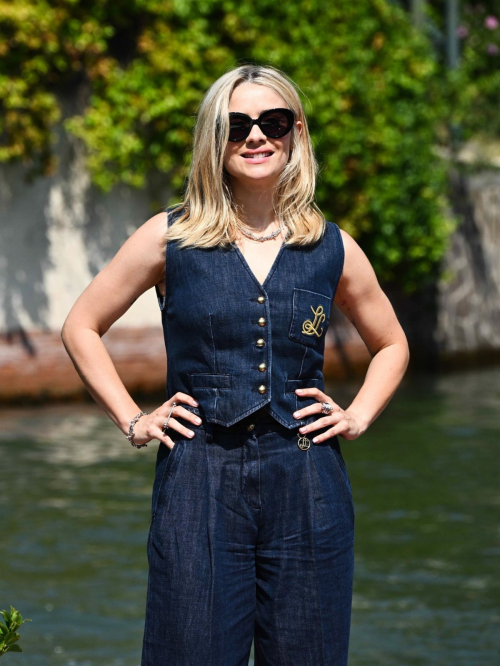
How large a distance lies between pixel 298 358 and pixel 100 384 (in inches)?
19.5

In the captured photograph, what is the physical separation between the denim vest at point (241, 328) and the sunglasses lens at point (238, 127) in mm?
271

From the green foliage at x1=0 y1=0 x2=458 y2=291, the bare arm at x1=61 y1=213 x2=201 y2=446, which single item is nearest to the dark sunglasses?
the bare arm at x1=61 y1=213 x2=201 y2=446

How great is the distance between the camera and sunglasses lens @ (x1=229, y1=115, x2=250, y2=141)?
8.47 feet

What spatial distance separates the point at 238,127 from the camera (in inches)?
102

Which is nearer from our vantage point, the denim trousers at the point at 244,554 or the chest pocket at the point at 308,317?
the denim trousers at the point at 244,554

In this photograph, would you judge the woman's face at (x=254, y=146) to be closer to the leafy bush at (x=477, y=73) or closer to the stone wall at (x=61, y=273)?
the stone wall at (x=61, y=273)

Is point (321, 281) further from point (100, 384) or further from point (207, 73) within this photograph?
point (207, 73)

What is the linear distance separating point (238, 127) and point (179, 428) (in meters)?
0.73

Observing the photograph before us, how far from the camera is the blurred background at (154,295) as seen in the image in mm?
5275

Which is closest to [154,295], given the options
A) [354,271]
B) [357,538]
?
[357,538]

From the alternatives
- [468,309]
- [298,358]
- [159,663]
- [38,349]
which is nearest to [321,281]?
[298,358]

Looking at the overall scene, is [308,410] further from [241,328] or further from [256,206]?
[256,206]

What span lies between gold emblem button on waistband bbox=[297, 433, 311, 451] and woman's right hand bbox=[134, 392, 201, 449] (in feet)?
0.76

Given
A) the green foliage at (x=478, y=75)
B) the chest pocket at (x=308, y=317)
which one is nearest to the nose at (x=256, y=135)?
the chest pocket at (x=308, y=317)
